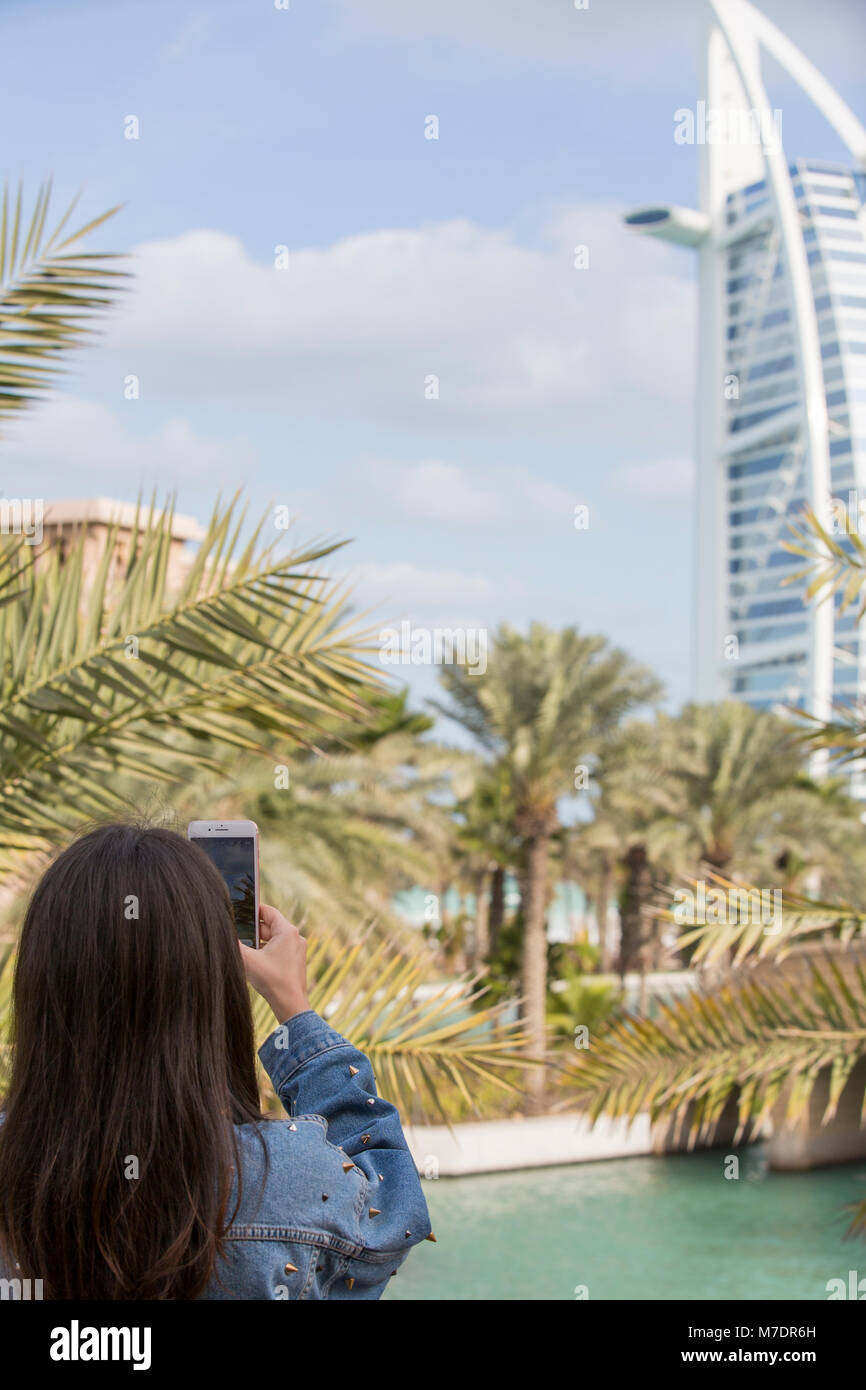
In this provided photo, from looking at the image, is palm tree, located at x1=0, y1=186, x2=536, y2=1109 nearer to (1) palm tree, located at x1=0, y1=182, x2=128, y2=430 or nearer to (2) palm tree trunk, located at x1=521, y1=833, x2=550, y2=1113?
(1) palm tree, located at x1=0, y1=182, x2=128, y2=430

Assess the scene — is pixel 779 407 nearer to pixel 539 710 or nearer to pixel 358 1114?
pixel 539 710

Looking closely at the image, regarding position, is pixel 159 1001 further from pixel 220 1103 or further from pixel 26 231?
pixel 26 231

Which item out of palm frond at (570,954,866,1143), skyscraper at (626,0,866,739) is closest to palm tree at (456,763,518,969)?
palm frond at (570,954,866,1143)

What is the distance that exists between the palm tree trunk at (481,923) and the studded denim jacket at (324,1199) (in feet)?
81.1

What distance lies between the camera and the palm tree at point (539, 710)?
69.7 ft

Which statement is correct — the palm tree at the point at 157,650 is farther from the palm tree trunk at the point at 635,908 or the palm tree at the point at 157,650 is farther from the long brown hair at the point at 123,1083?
the palm tree trunk at the point at 635,908

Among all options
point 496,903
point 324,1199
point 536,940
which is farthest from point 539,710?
point 324,1199

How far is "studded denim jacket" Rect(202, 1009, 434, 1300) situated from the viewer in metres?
1.11

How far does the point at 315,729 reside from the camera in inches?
132

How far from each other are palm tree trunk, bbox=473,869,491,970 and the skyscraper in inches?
1802

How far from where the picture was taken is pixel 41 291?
10.5ft

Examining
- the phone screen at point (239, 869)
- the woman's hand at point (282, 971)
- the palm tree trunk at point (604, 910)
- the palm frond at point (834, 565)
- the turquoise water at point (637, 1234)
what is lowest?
the turquoise water at point (637, 1234)

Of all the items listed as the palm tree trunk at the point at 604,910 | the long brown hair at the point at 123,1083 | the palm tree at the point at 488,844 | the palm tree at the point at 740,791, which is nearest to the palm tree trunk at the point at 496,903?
the palm tree at the point at 488,844
